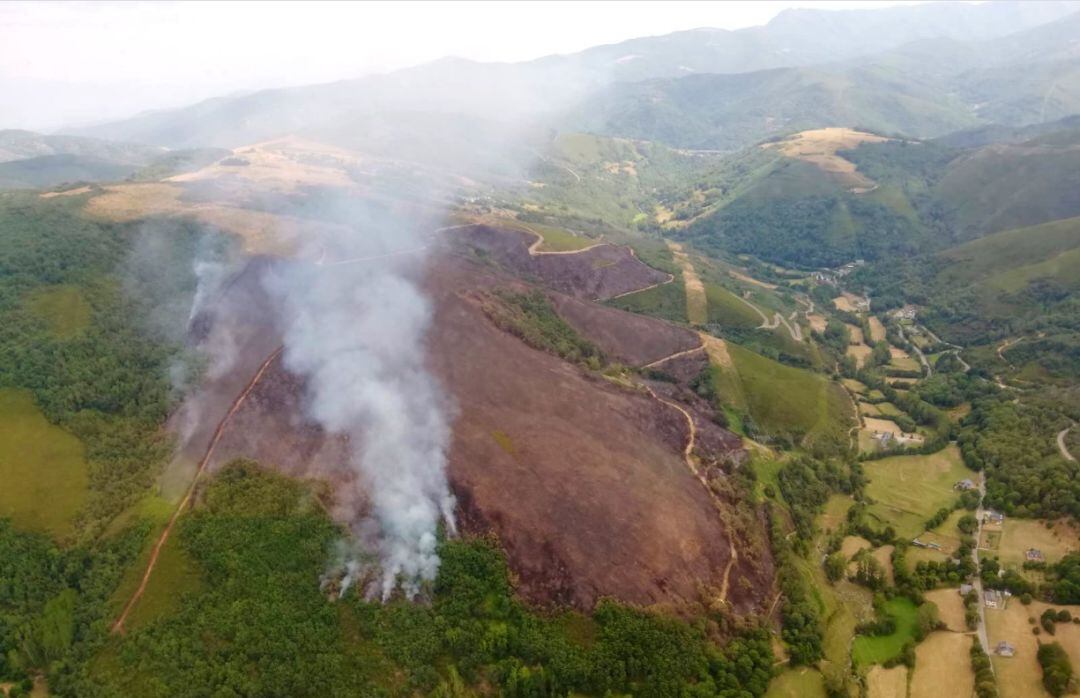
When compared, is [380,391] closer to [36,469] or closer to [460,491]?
[460,491]

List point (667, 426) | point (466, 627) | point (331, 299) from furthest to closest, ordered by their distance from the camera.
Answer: point (331, 299) < point (667, 426) < point (466, 627)

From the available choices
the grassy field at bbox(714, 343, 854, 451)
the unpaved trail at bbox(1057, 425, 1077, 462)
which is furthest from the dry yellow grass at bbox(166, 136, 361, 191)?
the unpaved trail at bbox(1057, 425, 1077, 462)

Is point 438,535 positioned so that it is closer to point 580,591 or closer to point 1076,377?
point 580,591

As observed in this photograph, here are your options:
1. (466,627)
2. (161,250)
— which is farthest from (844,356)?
(161,250)

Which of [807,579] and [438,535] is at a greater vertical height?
[438,535]

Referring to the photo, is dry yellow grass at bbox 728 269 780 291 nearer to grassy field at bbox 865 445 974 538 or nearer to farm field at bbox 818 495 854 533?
grassy field at bbox 865 445 974 538

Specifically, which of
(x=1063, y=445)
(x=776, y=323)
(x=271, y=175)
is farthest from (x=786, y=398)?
(x=271, y=175)
